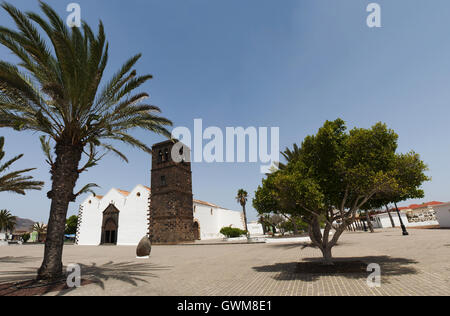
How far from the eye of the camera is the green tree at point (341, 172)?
312 inches

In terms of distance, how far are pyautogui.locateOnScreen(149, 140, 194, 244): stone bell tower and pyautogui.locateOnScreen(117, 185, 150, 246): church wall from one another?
1.51m

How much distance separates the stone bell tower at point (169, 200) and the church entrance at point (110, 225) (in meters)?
7.77

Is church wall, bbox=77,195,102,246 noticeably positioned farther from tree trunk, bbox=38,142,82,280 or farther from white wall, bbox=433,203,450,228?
white wall, bbox=433,203,450,228

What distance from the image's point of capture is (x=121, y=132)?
9.99 m

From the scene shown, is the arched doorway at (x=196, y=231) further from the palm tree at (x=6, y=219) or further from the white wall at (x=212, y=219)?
the palm tree at (x=6, y=219)

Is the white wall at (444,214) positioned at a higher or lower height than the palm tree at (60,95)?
lower

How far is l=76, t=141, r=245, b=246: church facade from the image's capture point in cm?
3153

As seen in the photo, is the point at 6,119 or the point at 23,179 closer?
the point at 6,119

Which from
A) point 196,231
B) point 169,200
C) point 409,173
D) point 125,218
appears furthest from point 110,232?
point 409,173

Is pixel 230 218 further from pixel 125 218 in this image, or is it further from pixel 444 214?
pixel 444 214

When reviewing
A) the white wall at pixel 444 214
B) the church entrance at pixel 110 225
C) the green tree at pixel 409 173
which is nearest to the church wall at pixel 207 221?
the church entrance at pixel 110 225

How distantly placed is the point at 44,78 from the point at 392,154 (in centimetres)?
1329
